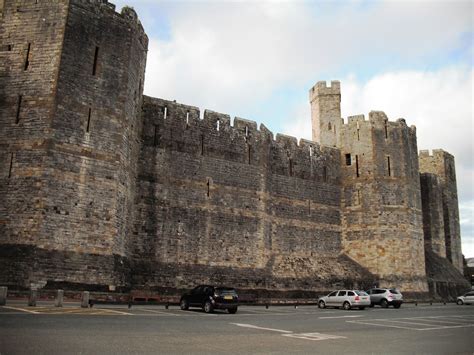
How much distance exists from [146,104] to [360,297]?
13667 mm

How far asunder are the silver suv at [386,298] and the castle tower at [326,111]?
40.0ft

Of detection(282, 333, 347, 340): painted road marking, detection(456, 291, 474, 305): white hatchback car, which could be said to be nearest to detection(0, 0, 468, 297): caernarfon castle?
detection(456, 291, 474, 305): white hatchback car

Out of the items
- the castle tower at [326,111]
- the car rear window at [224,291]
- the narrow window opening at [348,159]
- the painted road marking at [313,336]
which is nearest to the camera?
the painted road marking at [313,336]

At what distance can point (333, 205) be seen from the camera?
2802cm

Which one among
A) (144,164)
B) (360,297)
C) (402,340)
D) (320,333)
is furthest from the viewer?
(144,164)

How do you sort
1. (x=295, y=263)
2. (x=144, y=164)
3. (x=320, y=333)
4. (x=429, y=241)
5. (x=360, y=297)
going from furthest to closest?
(x=429, y=241) < (x=295, y=263) < (x=144, y=164) < (x=360, y=297) < (x=320, y=333)

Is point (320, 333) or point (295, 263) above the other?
point (295, 263)

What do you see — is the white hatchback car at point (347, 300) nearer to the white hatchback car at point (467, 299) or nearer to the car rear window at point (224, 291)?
the car rear window at point (224, 291)

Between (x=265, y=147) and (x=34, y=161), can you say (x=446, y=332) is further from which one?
(x=265, y=147)

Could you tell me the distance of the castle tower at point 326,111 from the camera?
32.3 metres

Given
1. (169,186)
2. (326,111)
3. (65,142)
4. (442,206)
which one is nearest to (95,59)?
(65,142)

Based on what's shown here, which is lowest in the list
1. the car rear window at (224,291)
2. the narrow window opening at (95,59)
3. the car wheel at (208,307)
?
the car wheel at (208,307)

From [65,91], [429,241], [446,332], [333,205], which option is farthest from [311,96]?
[446,332]

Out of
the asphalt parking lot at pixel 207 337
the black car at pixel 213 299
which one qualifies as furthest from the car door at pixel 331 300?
the asphalt parking lot at pixel 207 337
